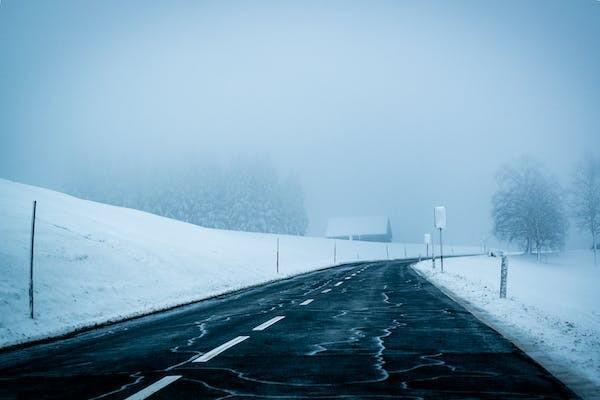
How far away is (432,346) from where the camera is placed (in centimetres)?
694

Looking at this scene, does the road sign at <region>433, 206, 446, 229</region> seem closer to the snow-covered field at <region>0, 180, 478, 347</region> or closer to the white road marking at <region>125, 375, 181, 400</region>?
the snow-covered field at <region>0, 180, 478, 347</region>

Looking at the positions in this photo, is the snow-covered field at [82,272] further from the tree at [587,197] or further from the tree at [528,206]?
the tree at [528,206]

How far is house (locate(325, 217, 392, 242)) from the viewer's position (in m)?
114

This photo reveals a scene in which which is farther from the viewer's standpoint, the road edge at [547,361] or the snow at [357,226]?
the snow at [357,226]

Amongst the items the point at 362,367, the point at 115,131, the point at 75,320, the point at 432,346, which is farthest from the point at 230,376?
the point at 115,131

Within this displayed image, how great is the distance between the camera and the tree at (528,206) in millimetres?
57031

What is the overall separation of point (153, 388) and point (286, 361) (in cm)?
195

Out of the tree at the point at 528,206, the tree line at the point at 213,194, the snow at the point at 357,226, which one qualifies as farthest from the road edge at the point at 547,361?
the snow at the point at 357,226

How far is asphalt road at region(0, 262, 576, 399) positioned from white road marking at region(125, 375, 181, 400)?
1 cm

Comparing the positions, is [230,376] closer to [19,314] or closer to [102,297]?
[19,314]

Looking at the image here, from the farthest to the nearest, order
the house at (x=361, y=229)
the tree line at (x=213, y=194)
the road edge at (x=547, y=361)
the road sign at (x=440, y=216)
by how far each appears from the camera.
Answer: the house at (x=361, y=229)
the tree line at (x=213, y=194)
the road sign at (x=440, y=216)
the road edge at (x=547, y=361)

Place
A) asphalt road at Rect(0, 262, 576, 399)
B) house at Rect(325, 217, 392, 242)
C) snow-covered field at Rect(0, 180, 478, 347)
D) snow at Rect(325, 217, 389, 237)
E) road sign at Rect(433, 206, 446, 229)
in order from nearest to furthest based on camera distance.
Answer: asphalt road at Rect(0, 262, 576, 399) → snow-covered field at Rect(0, 180, 478, 347) → road sign at Rect(433, 206, 446, 229) → house at Rect(325, 217, 392, 242) → snow at Rect(325, 217, 389, 237)

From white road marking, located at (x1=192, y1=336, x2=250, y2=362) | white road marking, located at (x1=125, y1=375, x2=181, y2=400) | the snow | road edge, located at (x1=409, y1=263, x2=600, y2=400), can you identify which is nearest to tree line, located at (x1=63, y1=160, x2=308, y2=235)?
the snow

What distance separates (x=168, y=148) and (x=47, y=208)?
85.7 m
